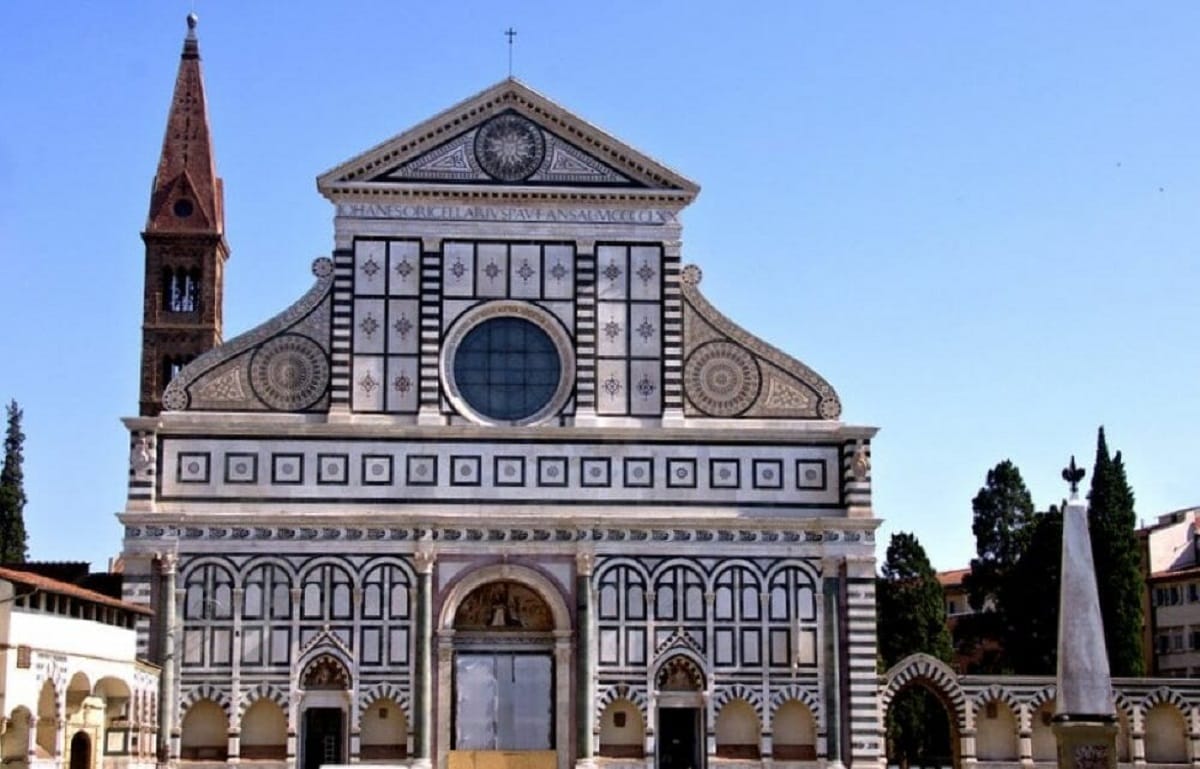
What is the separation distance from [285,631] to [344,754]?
291 centimetres

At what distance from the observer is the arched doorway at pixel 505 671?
138 feet

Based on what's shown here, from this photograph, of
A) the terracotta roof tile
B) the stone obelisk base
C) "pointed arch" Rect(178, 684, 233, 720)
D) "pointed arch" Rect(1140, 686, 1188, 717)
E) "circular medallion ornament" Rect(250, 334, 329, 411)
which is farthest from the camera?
"pointed arch" Rect(1140, 686, 1188, 717)

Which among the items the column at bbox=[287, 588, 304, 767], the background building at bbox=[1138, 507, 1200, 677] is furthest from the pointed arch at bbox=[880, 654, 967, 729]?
the background building at bbox=[1138, 507, 1200, 677]

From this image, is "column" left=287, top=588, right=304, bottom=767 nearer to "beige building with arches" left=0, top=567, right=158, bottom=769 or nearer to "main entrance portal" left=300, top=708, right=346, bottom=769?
"main entrance portal" left=300, top=708, right=346, bottom=769

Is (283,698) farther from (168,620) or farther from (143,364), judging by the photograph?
(143,364)

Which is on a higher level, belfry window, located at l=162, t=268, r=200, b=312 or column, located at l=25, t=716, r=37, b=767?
belfry window, located at l=162, t=268, r=200, b=312

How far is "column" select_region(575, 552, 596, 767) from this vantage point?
1642 inches

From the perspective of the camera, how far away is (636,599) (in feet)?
140

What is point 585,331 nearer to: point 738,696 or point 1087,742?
point 738,696

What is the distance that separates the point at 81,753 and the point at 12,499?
76.1 feet

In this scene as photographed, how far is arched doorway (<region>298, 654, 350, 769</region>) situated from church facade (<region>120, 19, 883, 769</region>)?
0.20ft

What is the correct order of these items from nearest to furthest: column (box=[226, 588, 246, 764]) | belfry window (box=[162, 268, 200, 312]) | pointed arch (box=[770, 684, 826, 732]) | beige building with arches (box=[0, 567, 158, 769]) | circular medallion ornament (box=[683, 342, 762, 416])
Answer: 1. beige building with arches (box=[0, 567, 158, 769])
2. column (box=[226, 588, 246, 764])
3. pointed arch (box=[770, 684, 826, 732])
4. circular medallion ornament (box=[683, 342, 762, 416])
5. belfry window (box=[162, 268, 200, 312])

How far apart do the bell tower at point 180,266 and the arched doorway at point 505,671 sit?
1715cm

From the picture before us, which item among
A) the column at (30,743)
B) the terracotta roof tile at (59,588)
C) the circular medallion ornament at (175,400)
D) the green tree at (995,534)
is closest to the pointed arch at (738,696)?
the terracotta roof tile at (59,588)
